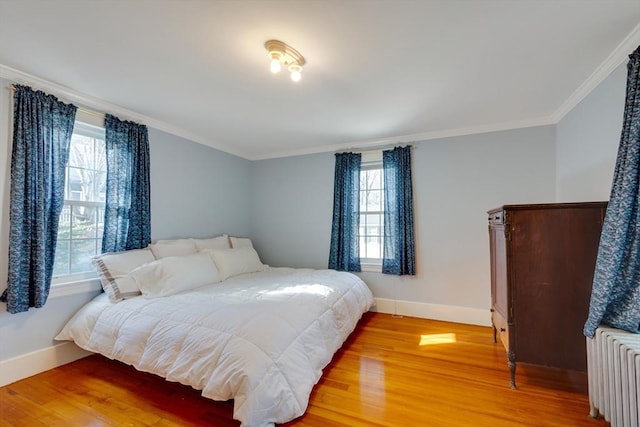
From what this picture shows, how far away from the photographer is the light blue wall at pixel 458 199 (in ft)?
9.74

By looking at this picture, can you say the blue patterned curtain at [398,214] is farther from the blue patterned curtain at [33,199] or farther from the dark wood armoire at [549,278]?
the blue patterned curtain at [33,199]

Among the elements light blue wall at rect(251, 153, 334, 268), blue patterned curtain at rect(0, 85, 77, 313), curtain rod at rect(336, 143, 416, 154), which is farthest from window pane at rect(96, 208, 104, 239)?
curtain rod at rect(336, 143, 416, 154)

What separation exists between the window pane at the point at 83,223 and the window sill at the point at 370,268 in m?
3.03

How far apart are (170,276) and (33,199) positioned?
3.76ft

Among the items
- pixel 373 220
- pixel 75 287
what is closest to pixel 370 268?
pixel 373 220

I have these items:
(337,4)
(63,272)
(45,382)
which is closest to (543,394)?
(337,4)

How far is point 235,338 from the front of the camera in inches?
62.3

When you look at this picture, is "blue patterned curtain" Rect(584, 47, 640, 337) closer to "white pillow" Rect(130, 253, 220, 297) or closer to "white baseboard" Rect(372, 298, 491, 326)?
"white baseboard" Rect(372, 298, 491, 326)

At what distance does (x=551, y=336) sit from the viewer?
183 centimetres

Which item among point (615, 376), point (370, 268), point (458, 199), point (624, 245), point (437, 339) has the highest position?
point (458, 199)

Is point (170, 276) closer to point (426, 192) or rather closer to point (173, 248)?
point (173, 248)

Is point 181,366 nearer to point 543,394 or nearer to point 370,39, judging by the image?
point 370,39

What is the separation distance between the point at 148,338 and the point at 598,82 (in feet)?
12.6

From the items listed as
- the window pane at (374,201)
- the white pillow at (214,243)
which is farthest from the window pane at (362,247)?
the white pillow at (214,243)
